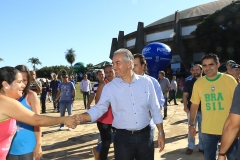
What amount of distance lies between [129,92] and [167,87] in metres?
7.92

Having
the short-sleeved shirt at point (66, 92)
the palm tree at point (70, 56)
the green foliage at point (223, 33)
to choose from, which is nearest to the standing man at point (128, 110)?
the short-sleeved shirt at point (66, 92)

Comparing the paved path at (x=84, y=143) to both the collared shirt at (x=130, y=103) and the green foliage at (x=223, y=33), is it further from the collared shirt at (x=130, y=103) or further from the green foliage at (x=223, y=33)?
the green foliage at (x=223, y=33)

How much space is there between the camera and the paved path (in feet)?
18.9

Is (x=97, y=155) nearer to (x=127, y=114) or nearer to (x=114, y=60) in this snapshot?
(x=127, y=114)

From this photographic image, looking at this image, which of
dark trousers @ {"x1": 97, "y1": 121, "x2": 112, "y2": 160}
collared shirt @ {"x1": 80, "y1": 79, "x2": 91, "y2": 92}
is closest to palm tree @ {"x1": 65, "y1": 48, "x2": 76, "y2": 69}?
collared shirt @ {"x1": 80, "y1": 79, "x2": 91, "y2": 92}

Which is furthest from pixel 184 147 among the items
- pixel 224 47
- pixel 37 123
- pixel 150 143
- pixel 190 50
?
pixel 190 50

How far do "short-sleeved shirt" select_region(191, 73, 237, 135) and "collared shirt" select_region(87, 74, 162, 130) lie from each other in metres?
0.96

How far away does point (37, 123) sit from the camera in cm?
262

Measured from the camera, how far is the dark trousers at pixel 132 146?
308 cm

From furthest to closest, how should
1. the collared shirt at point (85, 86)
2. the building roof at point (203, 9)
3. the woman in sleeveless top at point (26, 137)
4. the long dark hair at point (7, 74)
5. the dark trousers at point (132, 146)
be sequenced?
the building roof at point (203, 9)
the collared shirt at point (85, 86)
the dark trousers at point (132, 146)
the woman in sleeveless top at point (26, 137)
the long dark hair at point (7, 74)

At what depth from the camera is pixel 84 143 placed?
703 centimetres

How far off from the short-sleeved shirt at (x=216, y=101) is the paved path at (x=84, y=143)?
215 centimetres

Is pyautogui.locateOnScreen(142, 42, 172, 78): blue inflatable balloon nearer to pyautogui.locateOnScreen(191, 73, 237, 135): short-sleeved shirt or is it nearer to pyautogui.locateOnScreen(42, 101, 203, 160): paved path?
pyautogui.locateOnScreen(42, 101, 203, 160): paved path

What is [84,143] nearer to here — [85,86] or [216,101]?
[216,101]
